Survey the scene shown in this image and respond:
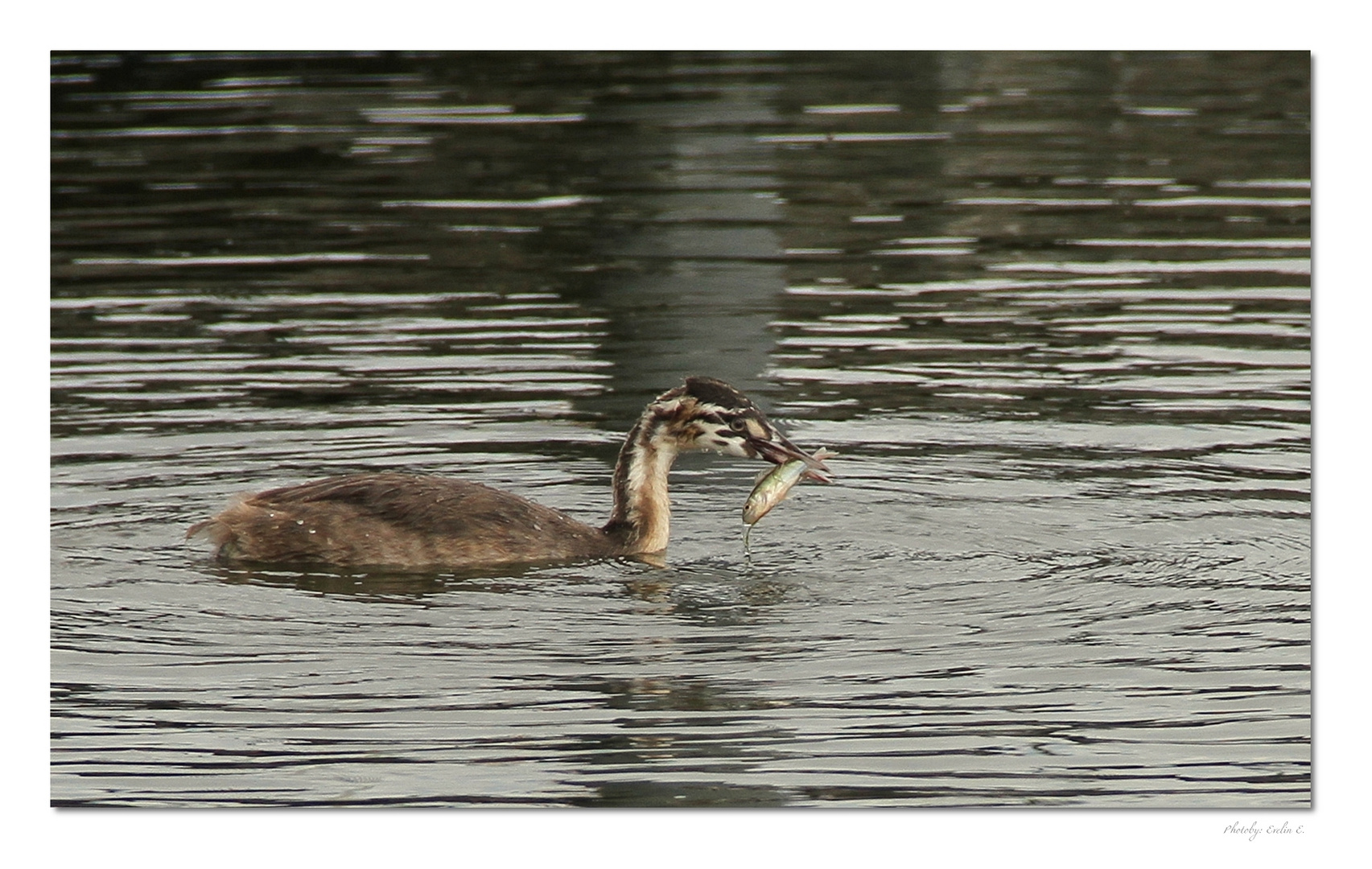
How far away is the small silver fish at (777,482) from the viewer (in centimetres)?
917

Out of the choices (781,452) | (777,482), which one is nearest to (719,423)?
(781,452)

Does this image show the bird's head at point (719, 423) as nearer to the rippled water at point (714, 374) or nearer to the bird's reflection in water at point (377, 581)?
the rippled water at point (714, 374)

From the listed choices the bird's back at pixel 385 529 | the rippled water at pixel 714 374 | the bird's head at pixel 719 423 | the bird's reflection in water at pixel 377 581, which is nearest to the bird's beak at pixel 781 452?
the bird's head at pixel 719 423

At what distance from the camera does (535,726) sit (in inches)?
288

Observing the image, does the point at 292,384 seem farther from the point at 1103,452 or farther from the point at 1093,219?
the point at 1093,219

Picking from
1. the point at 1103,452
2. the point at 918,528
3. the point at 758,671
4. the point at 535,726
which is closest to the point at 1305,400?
the point at 1103,452

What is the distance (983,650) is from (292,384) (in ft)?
16.9

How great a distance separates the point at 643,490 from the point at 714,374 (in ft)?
8.60

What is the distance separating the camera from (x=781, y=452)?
9.30m

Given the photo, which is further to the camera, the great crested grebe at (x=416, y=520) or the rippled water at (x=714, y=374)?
the great crested grebe at (x=416, y=520)

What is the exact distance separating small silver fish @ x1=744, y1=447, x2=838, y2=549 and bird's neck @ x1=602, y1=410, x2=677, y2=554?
0.54 meters

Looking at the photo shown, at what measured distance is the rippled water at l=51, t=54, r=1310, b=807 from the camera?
729cm

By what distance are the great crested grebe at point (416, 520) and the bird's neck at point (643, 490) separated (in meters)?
0.23

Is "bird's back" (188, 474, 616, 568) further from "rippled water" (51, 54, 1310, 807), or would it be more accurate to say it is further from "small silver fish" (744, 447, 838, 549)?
"small silver fish" (744, 447, 838, 549)
